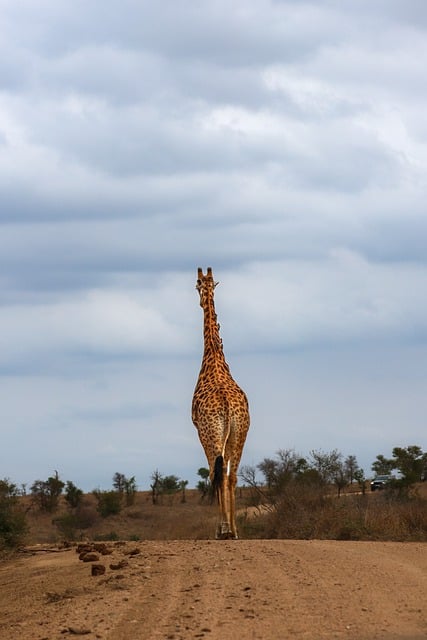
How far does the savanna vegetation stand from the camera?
70.8ft

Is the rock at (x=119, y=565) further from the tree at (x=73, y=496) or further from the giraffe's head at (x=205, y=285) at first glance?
the tree at (x=73, y=496)

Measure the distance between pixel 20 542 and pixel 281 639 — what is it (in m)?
14.0

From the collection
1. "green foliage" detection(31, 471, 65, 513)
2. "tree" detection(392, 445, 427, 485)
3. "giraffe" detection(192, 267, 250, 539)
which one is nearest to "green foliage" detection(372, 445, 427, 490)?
"tree" detection(392, 445, 427, 485)

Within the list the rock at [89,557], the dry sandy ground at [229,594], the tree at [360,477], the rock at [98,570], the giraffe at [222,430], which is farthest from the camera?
the tree at [360,477]

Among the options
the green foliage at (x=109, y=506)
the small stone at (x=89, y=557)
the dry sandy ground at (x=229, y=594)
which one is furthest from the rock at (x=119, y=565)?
the green foliage at (x=109, y=506)

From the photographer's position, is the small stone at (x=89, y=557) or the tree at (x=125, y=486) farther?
the tree at (x=125, y=486)

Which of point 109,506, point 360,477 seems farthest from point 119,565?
point 360,477

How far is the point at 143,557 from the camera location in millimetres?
16266

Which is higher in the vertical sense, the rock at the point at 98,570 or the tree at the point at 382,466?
the tree at the point at 382,466

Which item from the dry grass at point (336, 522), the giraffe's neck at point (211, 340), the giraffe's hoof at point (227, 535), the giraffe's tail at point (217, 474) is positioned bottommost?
the giraffe's hoof at point (227, 535)

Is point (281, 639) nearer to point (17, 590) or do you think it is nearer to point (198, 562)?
point (198, 562)

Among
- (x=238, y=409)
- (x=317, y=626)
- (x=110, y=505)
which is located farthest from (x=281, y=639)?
(x=110, y=505)

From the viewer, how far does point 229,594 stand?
1261 centimetres

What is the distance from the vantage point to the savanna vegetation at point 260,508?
850 inches
